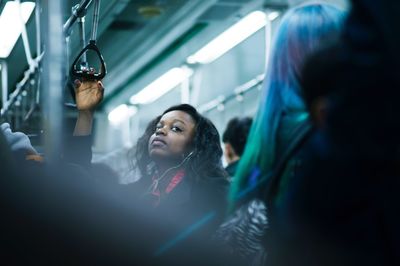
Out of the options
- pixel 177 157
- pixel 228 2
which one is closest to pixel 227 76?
pixel 228 2

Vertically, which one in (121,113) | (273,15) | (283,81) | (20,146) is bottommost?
(121,113)

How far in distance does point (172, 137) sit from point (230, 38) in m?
3.42

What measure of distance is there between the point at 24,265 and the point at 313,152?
0.66 m

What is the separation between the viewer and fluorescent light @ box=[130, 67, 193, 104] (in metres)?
7.95

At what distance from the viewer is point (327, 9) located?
5.96ft

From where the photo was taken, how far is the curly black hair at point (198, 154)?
135 inches

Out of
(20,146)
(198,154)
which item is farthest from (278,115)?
(198,154)

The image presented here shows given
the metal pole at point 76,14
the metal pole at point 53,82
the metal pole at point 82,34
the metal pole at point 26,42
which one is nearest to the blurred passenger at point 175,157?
the metal pole at point 82,34

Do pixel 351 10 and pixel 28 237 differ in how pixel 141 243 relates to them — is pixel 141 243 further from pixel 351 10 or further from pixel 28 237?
pixel 351 10

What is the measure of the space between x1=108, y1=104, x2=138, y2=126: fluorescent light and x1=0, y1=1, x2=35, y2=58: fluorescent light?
4164 millimetres

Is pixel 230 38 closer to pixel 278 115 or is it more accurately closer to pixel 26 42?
pixel 26 42

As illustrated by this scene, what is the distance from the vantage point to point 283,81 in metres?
1.76

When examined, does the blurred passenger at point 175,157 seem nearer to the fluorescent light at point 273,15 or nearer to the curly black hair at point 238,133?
the curly black hair at point 238,133

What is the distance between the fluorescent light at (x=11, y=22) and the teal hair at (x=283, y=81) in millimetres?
2901
